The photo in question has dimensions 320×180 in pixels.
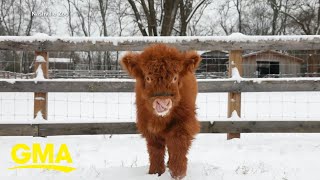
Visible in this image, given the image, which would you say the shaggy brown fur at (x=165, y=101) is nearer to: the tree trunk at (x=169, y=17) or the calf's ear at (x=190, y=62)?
the calf's ear at (x=190, y=62)

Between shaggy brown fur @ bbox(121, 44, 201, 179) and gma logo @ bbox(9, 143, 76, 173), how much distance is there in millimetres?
1059

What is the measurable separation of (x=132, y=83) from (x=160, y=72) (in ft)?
8.56

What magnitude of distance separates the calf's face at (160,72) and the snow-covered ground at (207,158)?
902mm

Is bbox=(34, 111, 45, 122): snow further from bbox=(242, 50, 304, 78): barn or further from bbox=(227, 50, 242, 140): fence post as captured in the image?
bbox=(242, 50, 304, 78): barn

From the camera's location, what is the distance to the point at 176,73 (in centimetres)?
313

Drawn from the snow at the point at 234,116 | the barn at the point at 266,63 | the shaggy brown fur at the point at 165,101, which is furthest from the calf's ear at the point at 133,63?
the barn at the point at 266,63

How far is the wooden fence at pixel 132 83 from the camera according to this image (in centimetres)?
553

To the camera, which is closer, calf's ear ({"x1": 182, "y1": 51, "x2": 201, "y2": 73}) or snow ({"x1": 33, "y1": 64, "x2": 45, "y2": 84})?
calf's ear ({"x1": 182, "y1": 51, "x2": 201, "y2": 73})

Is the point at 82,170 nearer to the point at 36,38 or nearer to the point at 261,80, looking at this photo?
the point at 36,38

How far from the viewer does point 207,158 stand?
15.2 ft

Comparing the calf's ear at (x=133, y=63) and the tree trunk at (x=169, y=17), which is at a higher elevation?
the tree trunk at (x=169, y=17)

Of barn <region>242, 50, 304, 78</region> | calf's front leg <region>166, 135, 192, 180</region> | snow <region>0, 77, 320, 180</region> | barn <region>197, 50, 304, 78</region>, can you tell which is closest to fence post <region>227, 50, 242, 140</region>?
snow <region>0, 77, 320, 180</region>

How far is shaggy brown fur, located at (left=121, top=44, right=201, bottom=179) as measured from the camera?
3029 mm

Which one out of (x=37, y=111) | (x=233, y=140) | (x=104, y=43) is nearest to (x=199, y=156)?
(x=233, y=140)
